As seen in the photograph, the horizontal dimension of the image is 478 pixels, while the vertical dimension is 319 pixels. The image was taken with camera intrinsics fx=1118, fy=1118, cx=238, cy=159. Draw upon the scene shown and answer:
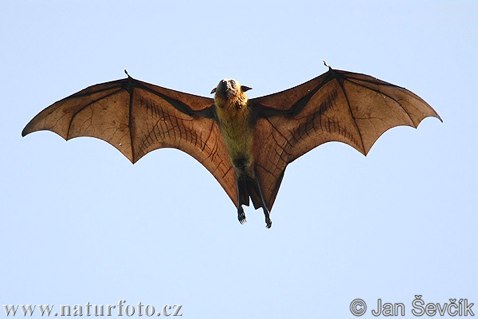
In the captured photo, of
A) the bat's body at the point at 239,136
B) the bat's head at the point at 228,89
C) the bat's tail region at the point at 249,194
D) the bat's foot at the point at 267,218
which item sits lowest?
the bat's foot at the point at 267,218

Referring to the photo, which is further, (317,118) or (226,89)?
(317,118)

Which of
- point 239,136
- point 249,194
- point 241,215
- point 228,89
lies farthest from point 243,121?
point 241,215

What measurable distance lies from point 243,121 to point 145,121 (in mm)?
2066

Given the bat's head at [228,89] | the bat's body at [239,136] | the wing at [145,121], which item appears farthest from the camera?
the wing at [145,121]

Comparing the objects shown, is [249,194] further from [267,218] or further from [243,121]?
[243,121]

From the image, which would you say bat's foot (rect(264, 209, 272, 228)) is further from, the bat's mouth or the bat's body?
the bat's mouth

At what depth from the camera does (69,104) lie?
66.0 feet

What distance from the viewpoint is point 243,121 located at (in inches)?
770

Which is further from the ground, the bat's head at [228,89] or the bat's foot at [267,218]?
the bat's head at [228,89]

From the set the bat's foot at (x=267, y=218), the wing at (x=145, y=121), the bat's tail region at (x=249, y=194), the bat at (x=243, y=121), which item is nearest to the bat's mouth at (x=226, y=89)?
the bat at (x=243, y=121)

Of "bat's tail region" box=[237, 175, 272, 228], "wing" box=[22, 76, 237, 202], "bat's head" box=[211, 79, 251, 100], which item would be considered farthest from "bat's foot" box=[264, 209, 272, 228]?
"bat's head" box=[211, 79, 251, 100]

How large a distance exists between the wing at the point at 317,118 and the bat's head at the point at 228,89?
0.65 metres

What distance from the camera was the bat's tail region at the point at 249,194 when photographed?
20.2 m

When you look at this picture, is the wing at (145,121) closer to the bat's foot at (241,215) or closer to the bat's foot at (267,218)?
the bat's foot at (241,215)
